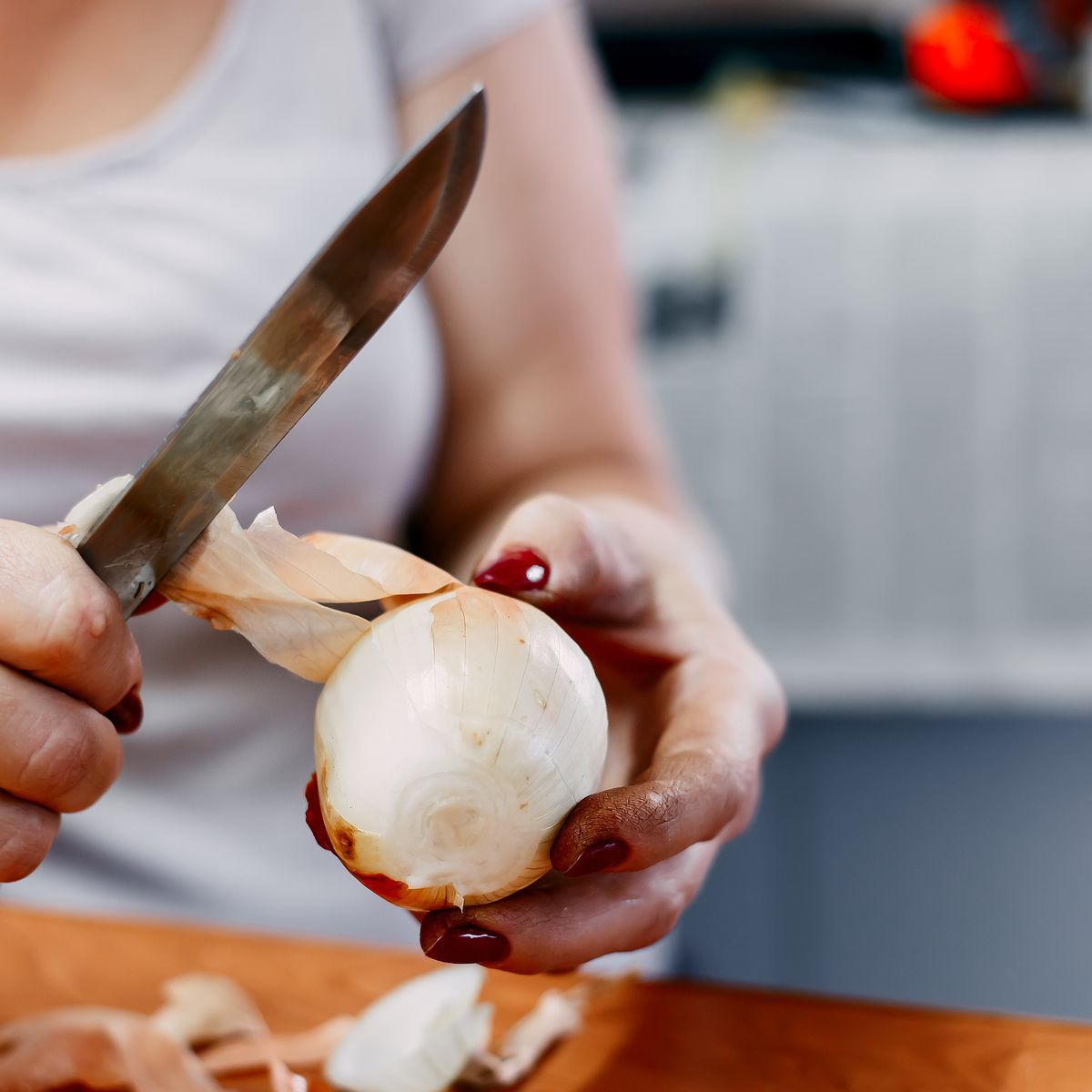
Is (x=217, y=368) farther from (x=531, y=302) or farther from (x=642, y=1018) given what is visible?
(x=642, y=1018)

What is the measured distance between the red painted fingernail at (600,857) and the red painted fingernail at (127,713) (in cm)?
16

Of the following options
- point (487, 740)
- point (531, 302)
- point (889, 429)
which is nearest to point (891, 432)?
point (889, 429)

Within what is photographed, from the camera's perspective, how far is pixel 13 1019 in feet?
1.56

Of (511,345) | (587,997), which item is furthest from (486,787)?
(511,345)

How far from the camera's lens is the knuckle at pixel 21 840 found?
0.36 meters

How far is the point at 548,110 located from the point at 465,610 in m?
0.49

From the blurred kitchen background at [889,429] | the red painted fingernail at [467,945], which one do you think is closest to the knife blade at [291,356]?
the red painted fingernail at [467,945]

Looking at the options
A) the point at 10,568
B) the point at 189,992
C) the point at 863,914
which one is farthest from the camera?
the point at 863,914

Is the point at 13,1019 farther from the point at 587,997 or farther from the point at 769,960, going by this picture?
the point at 769,960

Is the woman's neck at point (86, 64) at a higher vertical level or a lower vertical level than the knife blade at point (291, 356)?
higher

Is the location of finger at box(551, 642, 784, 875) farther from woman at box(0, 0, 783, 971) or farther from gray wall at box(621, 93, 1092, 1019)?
gray wall at box(621, 93, 1092, 1019)

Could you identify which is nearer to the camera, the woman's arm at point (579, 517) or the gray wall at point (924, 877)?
the woman's arm at point (579, 517)

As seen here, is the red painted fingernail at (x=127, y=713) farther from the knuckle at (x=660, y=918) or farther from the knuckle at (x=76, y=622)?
the knuckle at (x=660, y=918)

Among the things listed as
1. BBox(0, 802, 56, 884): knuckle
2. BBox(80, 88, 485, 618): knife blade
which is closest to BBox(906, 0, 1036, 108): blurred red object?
BBox(80, 88, 485, 618): knife blade
